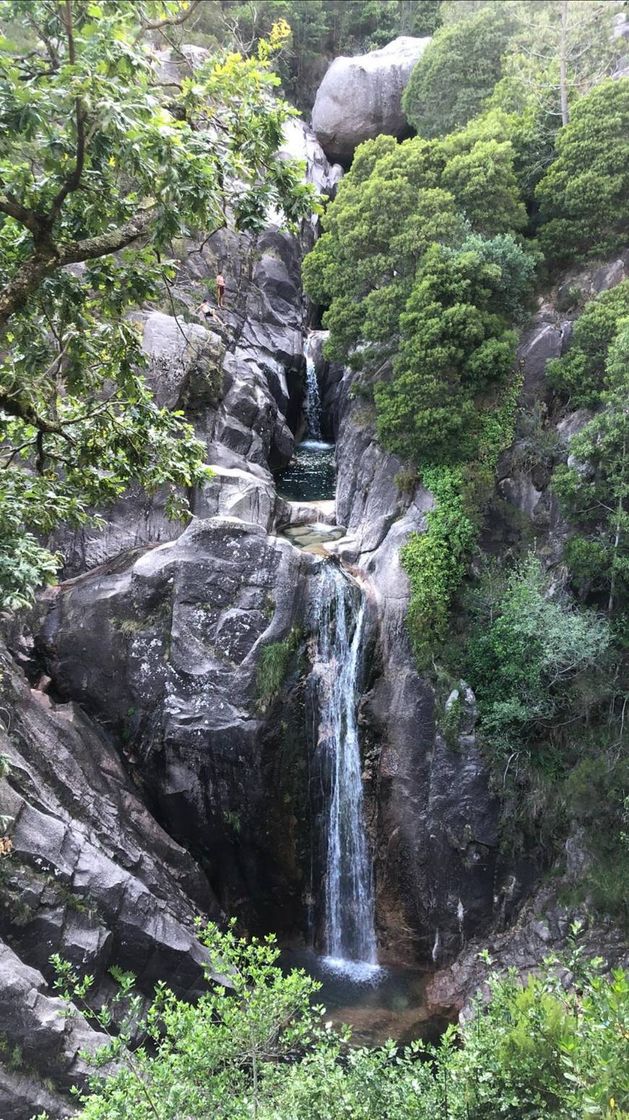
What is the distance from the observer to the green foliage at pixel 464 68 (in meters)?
21.4

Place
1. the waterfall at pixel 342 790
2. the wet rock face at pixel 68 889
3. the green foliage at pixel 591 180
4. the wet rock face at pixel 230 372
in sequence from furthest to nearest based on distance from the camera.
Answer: the wet rock face at pixel 230 372
the green foliage at pixel 591 180
the waterfall at pixel 342 790
the wet rock face at pixel 68 889

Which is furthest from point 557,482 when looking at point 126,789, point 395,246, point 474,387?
point 126,789

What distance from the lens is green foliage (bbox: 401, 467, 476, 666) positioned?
15.0 m

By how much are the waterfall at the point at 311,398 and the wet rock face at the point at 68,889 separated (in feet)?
53.0

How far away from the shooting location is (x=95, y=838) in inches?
481

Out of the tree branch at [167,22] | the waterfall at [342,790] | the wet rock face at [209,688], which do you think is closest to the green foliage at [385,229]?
the wet rock face at [209,688]

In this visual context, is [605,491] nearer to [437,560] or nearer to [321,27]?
[437,560]

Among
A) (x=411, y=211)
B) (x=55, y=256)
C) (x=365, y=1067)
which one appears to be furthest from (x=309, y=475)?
(x=365, y=1067)

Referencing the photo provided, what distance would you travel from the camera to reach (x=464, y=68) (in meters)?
21.7

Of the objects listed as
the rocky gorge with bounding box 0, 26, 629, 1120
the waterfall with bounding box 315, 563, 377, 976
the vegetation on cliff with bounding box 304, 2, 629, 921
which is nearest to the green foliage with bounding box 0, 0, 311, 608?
the rocky gorge with bounding box 0, 26, 629, 1120

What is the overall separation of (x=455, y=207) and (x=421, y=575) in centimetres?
902

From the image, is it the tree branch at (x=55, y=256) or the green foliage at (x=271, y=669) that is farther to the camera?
the green foliage at (x=271, y=669)

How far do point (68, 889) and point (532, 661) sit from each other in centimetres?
925

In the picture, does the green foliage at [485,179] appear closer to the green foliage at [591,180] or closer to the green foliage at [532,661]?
the green foliage at [591,180]
